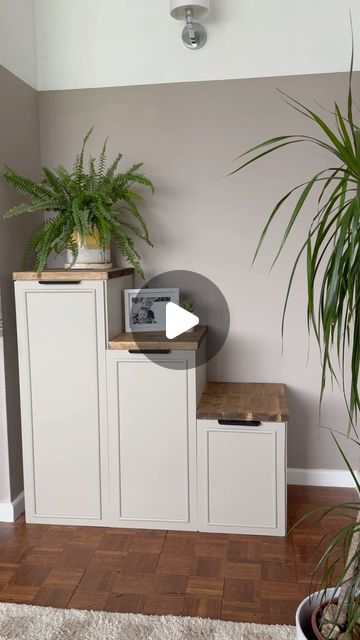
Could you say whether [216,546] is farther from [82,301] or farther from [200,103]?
[200,103]

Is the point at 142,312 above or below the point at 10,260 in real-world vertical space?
below

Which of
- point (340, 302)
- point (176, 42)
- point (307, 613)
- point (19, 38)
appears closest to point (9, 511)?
point (307, 613)

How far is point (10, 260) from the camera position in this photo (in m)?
2.64

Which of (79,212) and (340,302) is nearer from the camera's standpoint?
(340,302)

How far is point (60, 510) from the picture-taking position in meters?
2.57

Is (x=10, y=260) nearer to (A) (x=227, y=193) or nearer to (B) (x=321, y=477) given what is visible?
(A) (x=227, y=193)

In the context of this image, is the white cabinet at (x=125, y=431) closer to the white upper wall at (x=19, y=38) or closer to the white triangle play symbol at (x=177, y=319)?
the white triangle play symbol at (x=177, y=319)

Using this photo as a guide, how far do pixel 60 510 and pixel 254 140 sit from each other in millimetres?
2060

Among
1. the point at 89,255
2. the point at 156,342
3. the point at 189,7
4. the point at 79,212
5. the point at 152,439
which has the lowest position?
the point at 152,439

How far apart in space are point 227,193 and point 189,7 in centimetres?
89

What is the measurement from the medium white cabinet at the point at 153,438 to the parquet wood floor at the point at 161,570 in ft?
0.35

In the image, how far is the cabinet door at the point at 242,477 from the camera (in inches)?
94.6

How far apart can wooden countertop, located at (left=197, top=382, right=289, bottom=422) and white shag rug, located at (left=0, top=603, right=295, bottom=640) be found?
0.82 meters

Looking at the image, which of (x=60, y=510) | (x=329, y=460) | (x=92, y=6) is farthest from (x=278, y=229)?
(x=60, y=510)
